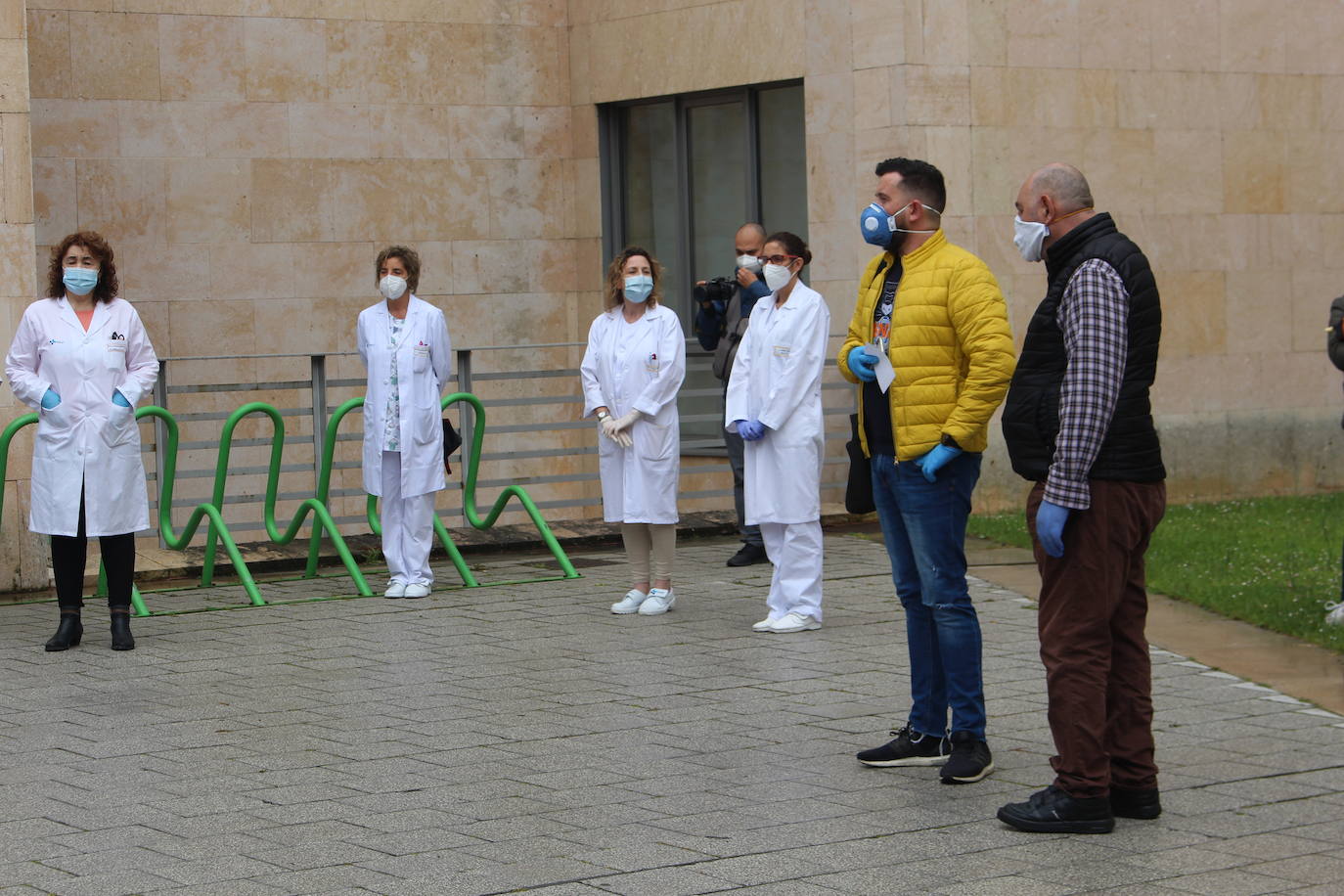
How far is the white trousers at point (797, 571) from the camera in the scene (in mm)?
9461

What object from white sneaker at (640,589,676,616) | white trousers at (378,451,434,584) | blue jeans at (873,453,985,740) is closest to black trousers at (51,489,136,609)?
white trousers at (378,451,434,584)

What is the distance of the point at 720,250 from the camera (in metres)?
16.2

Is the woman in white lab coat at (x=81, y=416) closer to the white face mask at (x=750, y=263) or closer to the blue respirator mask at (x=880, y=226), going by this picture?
the white face mask at (x=750, y=263)

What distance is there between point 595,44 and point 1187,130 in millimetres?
5074

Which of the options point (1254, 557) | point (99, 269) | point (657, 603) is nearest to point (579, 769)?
point (657, 603)

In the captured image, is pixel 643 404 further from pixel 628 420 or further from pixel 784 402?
pixel 784 402

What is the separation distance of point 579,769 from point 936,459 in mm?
1645

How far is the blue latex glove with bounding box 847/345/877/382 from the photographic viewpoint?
258 inches

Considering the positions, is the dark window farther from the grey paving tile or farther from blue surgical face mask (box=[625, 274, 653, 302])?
the grey paving tile

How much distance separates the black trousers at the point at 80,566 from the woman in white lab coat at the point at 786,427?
10.3 ft

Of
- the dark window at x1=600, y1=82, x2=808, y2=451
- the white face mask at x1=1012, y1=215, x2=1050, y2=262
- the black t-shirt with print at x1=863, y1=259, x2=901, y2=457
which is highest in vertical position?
the dark window at x1=600, y1=82, x2=808, y2=451

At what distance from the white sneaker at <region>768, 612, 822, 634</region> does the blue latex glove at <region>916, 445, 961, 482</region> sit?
3.14 metres

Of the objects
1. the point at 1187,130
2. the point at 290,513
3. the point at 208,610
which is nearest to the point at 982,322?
the point at 208,610

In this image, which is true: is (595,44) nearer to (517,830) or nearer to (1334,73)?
(1334,73)
